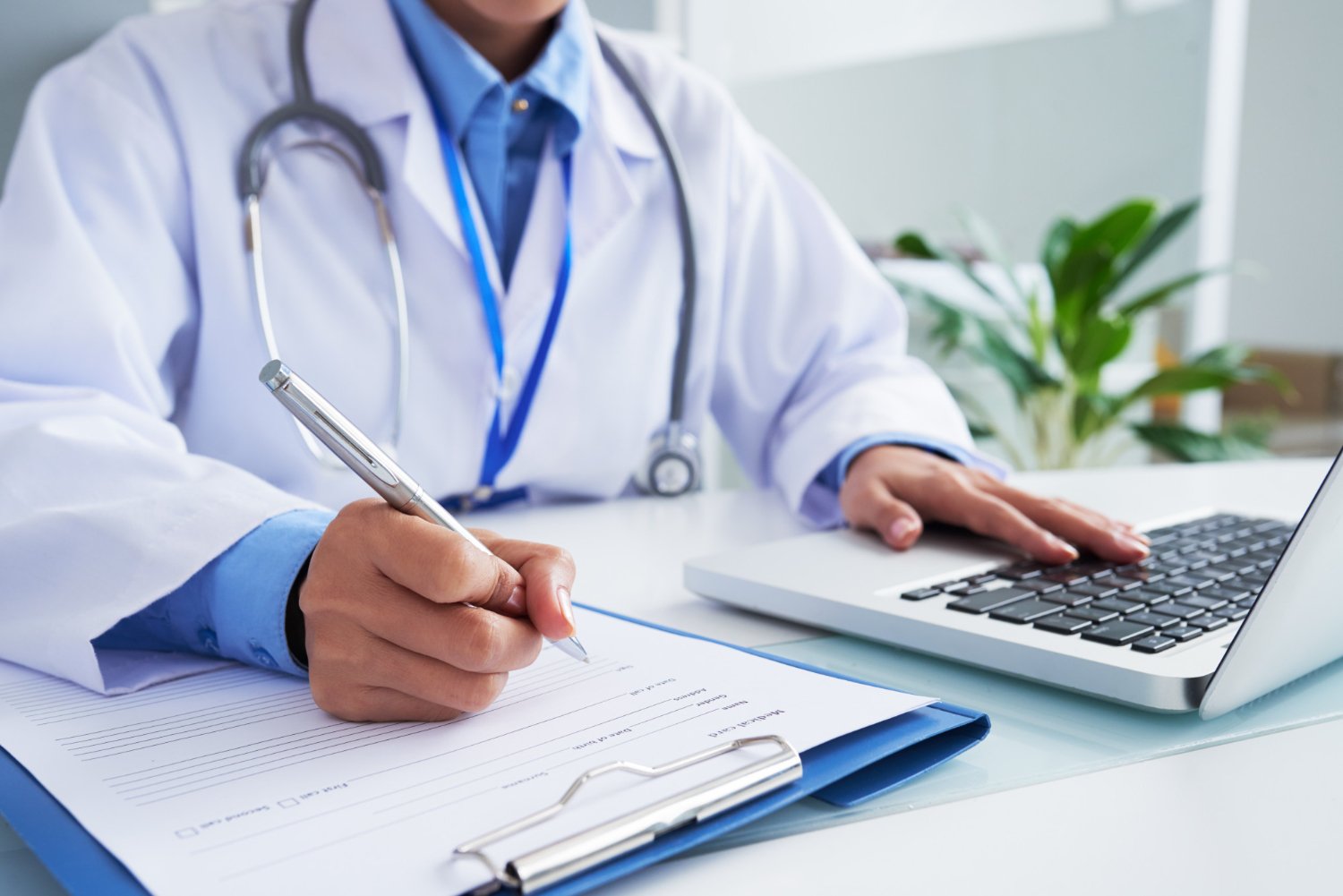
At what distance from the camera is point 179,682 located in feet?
1.66

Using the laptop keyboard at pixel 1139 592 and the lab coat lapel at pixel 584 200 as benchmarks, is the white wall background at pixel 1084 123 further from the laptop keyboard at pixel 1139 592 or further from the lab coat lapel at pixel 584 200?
the laptop keyboard at pixel 1139 592

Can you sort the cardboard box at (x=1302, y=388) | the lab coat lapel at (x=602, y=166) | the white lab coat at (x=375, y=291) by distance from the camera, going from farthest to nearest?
the cardboard box at (x=1302, y=388)
the lab coat lapel at (x=602, y=166)
the white lab coat at (x=375, y=291)

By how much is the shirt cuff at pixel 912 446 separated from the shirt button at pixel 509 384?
0.27m

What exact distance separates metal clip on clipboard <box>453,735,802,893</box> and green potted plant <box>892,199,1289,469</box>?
1675mm

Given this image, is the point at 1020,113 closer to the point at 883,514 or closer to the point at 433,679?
the point at 883,514

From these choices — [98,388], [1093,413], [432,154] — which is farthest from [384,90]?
[1093,413]

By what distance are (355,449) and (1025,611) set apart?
323 mm

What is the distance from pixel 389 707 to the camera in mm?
439

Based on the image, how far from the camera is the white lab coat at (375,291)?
28.8 inches

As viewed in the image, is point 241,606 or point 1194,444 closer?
point 241,606

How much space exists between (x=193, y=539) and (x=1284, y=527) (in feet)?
2.19

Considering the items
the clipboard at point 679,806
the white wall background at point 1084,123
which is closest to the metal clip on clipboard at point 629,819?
the clipboard at point 679,806

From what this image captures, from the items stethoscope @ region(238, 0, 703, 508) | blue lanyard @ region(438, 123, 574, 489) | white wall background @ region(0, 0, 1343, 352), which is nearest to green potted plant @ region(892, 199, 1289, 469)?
white wall background @ region(0, 0, 1343, 352)

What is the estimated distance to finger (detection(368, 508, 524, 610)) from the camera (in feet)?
1.37
